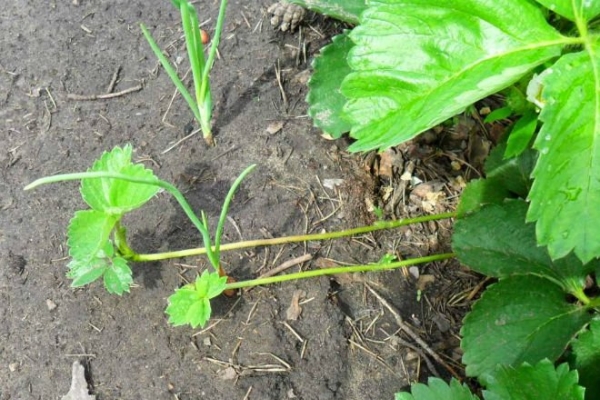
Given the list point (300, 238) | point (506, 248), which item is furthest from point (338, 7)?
point (506, 248)

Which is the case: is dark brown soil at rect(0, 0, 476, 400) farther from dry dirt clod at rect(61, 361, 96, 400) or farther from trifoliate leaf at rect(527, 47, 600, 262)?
trifoliate leaf at rect(527, 47, 600, 262)

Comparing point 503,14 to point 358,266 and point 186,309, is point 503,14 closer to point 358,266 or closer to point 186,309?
point 358,266

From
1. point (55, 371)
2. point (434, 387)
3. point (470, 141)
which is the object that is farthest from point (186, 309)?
point (470, 141)

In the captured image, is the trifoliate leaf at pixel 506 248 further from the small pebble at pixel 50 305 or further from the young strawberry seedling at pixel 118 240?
the small pebble at pixel 50 305

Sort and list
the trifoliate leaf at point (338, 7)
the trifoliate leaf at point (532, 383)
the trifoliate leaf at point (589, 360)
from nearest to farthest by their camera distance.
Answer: the trifoliate leaf at point (532, 383), the trifoliate leaf at point (589, 360), the trifoliate leaf at point (338, 7)

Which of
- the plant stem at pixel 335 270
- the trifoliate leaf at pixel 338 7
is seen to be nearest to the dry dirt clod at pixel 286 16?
the trifoliate leaf at pixel 338 7

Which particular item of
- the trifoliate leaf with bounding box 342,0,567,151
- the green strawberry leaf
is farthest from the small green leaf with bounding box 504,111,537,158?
the green strawberry leaf
